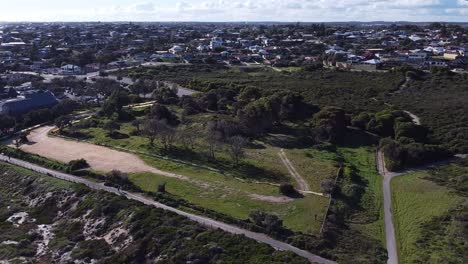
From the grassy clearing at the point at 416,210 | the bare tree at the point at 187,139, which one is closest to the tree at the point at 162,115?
the bare tree at the point at 187,139

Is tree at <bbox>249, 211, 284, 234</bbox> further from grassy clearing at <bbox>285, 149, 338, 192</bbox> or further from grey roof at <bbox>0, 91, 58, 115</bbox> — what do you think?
grey roof at <bbox>0, 91, 58, 115</bbox>

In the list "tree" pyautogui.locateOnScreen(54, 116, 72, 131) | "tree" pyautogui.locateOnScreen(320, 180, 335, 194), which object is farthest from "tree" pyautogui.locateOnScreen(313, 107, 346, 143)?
"tree" pyautogui.locateOnScreen(54, 116, 72, 131)

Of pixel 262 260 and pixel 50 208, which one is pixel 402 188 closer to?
pixel 262 260

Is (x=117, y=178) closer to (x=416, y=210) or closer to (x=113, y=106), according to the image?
(x=416, y=210)

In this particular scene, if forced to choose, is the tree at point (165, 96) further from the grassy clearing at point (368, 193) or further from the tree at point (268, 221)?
the tree at point (268, 221)

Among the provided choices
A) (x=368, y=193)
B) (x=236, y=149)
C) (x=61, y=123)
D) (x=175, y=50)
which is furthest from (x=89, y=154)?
(x=175, y=50)

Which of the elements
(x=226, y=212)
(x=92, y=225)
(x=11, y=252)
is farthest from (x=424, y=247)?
(x=11, y=252)
